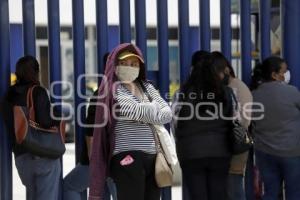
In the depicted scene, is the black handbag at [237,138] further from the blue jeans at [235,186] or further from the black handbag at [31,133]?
the black handbag at [31,133]

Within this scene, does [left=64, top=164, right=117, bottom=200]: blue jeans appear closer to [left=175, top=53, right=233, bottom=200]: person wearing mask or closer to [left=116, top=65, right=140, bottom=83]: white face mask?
[left=175, top=53, right=233, bottom=200]: person wearing mask

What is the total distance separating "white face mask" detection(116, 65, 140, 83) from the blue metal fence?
1077 millimetres

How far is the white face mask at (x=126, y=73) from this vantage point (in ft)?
15.5

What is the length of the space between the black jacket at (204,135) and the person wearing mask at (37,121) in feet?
3.64

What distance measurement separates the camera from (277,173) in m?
5.78

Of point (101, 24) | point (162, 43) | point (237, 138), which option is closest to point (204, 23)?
point (162, 43)

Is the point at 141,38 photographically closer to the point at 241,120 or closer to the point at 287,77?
the point at 241,120

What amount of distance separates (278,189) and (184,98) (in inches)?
55.3

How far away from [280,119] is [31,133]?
84.2 inches

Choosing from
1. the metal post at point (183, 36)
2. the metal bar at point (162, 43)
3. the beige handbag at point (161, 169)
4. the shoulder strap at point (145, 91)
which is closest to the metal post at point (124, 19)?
the metal bar at point (162, 43)

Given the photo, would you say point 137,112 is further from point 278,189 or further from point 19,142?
point 278,189

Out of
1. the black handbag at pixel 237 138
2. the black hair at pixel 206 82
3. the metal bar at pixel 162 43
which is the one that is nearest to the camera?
the black hair at pixel 206 82

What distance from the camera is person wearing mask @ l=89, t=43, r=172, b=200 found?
14.9ft

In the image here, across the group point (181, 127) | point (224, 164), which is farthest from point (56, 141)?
point (224, 164)
